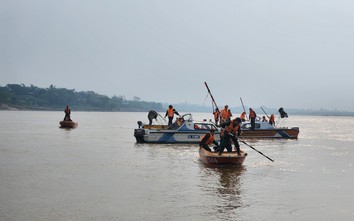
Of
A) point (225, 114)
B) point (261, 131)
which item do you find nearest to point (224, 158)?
point (225, 114)

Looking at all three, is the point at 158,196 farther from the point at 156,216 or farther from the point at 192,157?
the point at 192,157

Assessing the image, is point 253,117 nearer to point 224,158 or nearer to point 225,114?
point 225,114

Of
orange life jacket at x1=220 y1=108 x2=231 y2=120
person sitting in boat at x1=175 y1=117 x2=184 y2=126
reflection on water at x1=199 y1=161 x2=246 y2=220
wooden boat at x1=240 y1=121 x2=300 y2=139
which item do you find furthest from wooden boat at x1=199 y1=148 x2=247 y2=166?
wooden boat at x1=240 y1=121 x2=300 y2=139

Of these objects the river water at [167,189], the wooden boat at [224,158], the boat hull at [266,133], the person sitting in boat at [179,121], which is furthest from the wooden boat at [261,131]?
the wooden boat at [224,158]

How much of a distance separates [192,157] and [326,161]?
7.25 metres

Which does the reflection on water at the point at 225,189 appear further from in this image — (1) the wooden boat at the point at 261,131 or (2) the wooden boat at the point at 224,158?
(1) the wooden boat at the point at 261,131

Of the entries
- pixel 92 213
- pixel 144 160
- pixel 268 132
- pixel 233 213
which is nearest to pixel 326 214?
pixel 233 213

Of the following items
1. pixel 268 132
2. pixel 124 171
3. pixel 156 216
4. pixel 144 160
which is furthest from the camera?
pixel 268 132

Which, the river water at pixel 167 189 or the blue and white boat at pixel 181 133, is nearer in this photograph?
the river water at pixel 167 189

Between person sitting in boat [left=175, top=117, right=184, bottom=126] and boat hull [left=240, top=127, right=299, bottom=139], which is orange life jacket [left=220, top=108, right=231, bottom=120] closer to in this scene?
boat hull [left=240, top=127, right=299, bottom=139]

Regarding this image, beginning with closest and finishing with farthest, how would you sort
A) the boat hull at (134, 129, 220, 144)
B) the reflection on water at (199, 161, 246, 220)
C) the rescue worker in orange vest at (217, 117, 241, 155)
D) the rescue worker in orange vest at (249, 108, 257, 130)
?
1. the reflection on water at (199, 161, 246, 220)
2. the rescue worker in orange vest at (217, 117, 241, 155)
3. the boat hull at (134, 129, 220, 144)
4. the rescue worker in orange vest at (249, 108, 257, 130)

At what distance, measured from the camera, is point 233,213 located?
1089 centimetres

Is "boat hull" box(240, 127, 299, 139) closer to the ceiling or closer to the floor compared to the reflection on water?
closer to the ceiling

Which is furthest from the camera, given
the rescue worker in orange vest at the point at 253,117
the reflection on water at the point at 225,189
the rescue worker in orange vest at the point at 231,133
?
the rescue worker in orange vest at the point at 253,117
